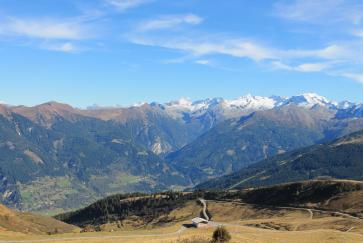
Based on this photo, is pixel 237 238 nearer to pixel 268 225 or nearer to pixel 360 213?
pixel 268 225

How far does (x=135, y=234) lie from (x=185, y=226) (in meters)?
21.3

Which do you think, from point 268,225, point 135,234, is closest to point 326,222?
point 268,225

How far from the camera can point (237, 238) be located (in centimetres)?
10512

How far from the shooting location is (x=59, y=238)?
123m

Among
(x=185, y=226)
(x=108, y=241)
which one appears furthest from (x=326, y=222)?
(x=108, y=241)

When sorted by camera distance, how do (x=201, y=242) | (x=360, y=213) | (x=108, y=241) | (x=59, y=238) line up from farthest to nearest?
(x=360, y=213)
(x=59, y=238)
(x=108, y=241)
(x=201, y=242)

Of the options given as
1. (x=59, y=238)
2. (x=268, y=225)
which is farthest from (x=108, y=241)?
(x=268, y=225)

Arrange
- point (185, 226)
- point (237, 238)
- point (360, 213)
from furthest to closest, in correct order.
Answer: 1. point (360, 213)
2. point (185, 226)
3. point (237, 238)

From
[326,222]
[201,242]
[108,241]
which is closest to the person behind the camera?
[201,242]

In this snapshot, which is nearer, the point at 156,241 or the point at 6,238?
the point at 156,241

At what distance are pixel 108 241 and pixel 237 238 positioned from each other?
95.7ft

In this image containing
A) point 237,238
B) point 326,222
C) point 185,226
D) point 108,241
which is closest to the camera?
point 237,238

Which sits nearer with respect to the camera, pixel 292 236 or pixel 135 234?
pixel 292 236

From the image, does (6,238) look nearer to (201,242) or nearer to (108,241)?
(108,241)
